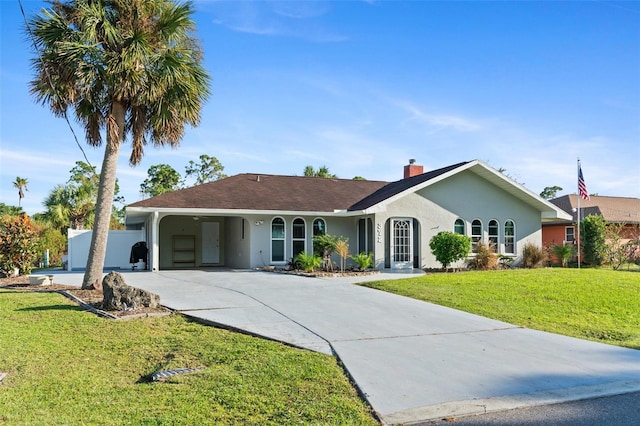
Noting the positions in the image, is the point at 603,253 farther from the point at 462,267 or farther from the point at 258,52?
the point at 258,52

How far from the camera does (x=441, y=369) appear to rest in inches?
240

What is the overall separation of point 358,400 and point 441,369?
5.36ft

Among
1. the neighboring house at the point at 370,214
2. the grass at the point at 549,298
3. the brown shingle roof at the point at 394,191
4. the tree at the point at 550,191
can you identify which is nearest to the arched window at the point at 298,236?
the neighboring house at the point at 370,214

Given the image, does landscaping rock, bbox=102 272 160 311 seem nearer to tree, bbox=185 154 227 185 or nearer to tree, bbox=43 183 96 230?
A: tree, bbox=43 183 96 230

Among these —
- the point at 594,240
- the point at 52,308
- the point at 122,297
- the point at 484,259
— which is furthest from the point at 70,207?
the point at 594,240

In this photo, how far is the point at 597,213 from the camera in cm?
3011

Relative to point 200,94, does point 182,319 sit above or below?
below

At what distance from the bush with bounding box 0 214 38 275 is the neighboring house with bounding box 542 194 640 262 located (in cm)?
2625

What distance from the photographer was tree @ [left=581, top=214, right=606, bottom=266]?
24.1 metres

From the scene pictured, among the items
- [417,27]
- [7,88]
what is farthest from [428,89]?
[7,88]

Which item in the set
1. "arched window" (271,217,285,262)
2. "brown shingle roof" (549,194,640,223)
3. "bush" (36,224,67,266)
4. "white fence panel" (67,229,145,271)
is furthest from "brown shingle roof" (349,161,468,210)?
"bush" (36,224,67,266)

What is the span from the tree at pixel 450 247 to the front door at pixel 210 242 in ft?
38.4

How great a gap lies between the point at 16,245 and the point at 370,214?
44.6 feet

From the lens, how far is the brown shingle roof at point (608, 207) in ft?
99.6
